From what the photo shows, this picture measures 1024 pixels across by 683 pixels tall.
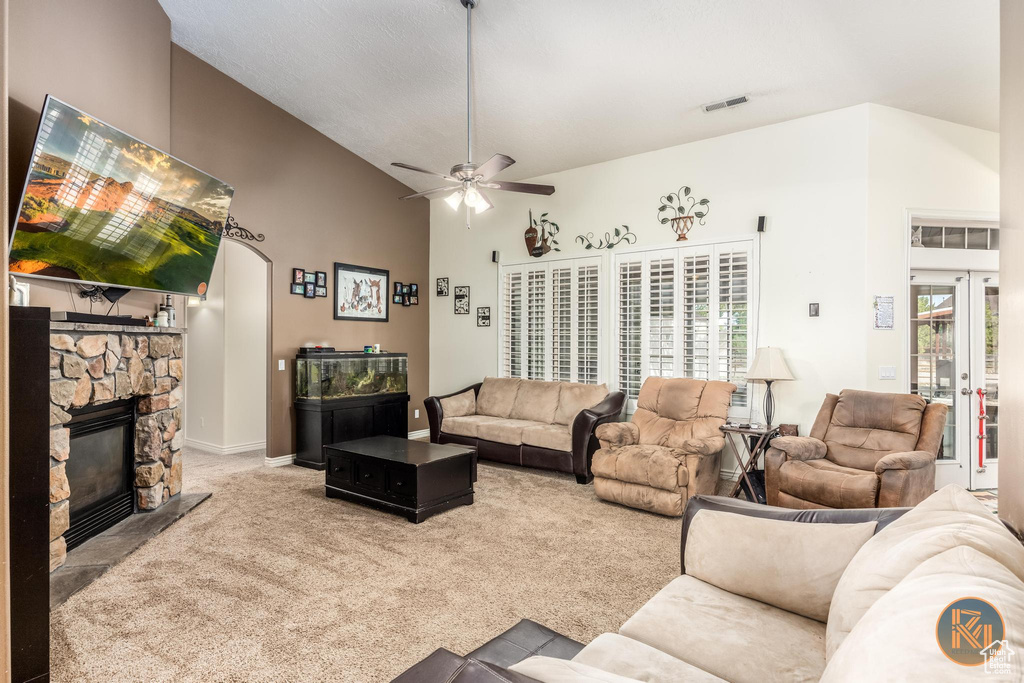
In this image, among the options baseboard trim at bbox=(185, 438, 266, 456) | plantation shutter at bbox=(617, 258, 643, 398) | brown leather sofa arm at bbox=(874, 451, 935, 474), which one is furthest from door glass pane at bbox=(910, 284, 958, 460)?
baseboard trim at bbox=(185, 438, 266, 456)

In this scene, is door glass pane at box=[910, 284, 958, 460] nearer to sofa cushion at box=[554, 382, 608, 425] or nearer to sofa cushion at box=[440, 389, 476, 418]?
sofa cushion at box=[554, 382, 608, 425]

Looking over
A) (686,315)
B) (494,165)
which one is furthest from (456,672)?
(686,315)

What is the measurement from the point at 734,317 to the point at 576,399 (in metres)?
1.70

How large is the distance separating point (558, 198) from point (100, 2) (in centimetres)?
417

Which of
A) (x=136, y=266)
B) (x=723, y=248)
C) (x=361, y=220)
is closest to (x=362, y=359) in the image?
(x=361, y=220)

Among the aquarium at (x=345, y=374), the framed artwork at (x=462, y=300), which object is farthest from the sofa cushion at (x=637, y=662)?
the framed artwork at (x=462, y=300)

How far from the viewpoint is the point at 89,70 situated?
345 cm

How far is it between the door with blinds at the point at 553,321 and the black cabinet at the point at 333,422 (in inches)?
60.8

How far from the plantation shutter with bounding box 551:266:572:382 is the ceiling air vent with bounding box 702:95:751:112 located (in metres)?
2.13

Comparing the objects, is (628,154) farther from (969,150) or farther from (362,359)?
(362,359)

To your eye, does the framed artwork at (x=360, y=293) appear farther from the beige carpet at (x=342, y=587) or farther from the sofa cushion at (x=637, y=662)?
the sofa cushion at (x=637, y=662)

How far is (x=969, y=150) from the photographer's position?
4.52 meters

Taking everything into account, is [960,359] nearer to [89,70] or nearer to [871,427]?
[871,427]
